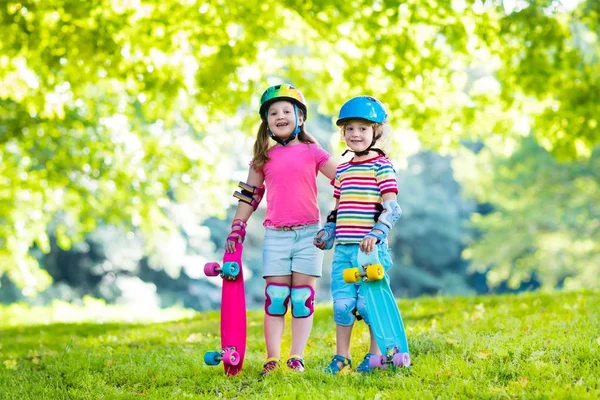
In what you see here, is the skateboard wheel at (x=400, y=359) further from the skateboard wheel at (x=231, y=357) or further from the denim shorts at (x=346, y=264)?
the skateboard wheel at (x=231, y=357)

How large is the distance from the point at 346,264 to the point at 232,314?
88 cm

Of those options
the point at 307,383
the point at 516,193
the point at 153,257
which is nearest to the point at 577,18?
the point at 307,383

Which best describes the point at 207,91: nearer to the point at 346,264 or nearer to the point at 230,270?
the point at 230,270

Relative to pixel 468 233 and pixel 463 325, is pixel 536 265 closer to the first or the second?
pixel 468 233

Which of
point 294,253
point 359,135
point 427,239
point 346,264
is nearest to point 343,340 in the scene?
point 346,264

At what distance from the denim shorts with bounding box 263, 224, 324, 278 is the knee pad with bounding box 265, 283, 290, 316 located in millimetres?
86

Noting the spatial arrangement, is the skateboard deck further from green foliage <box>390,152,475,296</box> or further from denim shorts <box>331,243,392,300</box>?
green foliage <box>390,152,475,296</box>

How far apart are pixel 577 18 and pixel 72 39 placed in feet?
20.3

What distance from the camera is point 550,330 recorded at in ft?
16.9

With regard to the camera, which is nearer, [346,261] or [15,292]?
[346,261]

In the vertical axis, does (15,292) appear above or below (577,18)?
below

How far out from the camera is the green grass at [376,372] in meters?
3.81

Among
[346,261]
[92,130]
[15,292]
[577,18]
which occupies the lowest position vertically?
[15,292]

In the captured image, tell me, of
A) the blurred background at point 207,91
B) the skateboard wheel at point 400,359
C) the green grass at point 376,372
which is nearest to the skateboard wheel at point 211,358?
the green grass at point 376,372
